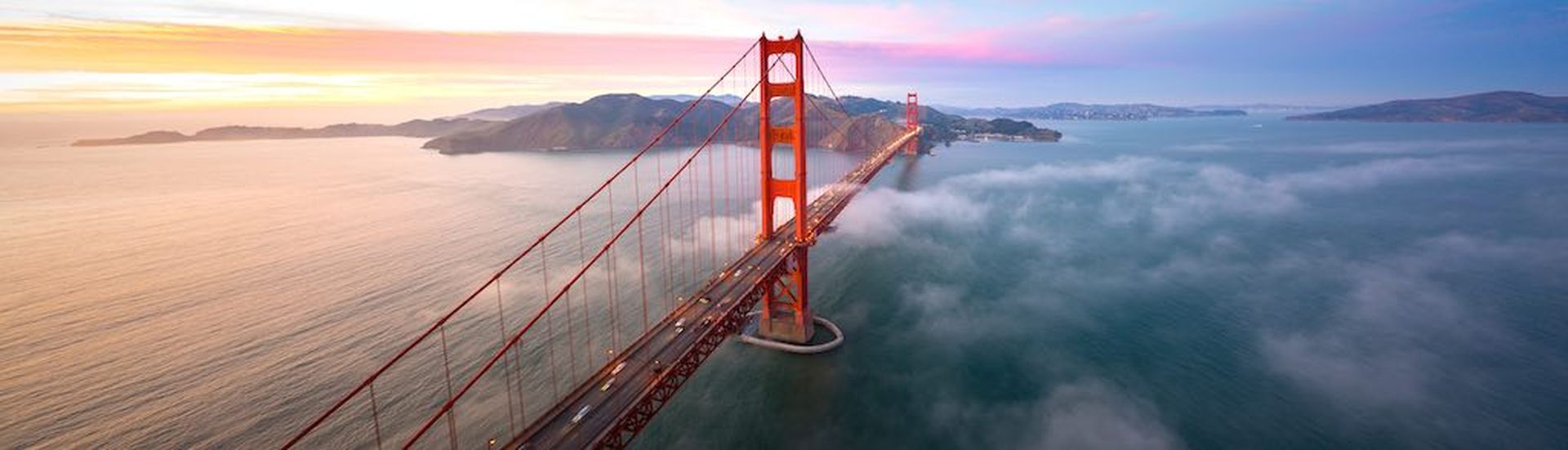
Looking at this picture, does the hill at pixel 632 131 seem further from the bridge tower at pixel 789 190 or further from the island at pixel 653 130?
the bridge tower at pixel 789 190

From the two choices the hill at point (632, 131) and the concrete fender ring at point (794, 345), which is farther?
the hill at point (632, 131)

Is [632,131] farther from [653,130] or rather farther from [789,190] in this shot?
[789,190]

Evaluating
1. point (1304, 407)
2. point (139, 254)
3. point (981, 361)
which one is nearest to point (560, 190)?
point (139, 254)

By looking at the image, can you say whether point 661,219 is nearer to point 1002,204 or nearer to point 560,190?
point 560,190

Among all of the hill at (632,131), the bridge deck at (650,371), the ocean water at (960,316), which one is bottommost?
the ocean water at (960,316)

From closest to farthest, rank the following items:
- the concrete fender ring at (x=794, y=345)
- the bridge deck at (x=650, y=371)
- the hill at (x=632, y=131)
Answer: the bridge deck at (x=650, y=371) < the concrete fender ring at (x=794, y=345) < the hill at (x=632, y=131)

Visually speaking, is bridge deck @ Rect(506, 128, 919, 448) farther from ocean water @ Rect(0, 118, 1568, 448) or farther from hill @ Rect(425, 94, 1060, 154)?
hill @ Rect(425, 94, 1060, 154)

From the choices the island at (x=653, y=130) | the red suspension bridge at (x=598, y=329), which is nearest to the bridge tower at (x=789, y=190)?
the red suspension bridge at (x=598, y=329)
